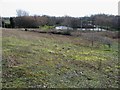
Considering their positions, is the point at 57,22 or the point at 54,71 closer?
the point at 54,71

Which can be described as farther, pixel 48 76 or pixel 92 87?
pixel 48 76

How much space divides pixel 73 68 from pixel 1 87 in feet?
10.6

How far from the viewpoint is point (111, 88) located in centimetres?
744

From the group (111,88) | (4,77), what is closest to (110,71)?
(111,88)

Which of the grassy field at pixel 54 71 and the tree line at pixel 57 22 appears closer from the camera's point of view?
the grassy field at pixel 54 71

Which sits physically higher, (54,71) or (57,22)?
(57,22)

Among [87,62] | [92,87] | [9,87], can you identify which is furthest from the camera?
[87,62]

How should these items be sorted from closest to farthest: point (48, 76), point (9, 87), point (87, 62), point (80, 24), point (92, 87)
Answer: point (9, 87) < point (92, 87) < point (48, 76) < point (87, 62) < point (80, 24)

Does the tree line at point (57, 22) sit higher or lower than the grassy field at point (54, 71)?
higher

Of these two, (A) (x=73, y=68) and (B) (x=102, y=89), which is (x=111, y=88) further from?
(A) (x=73, y=68)

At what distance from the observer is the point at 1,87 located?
22.3 ft

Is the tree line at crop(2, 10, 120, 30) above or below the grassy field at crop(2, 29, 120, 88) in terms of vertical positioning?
above

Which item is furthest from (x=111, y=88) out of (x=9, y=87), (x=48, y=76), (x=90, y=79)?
(x=9, y=87)

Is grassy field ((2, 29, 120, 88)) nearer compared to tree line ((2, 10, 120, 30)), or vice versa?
grassy field ((2, 29, 120, 88))
